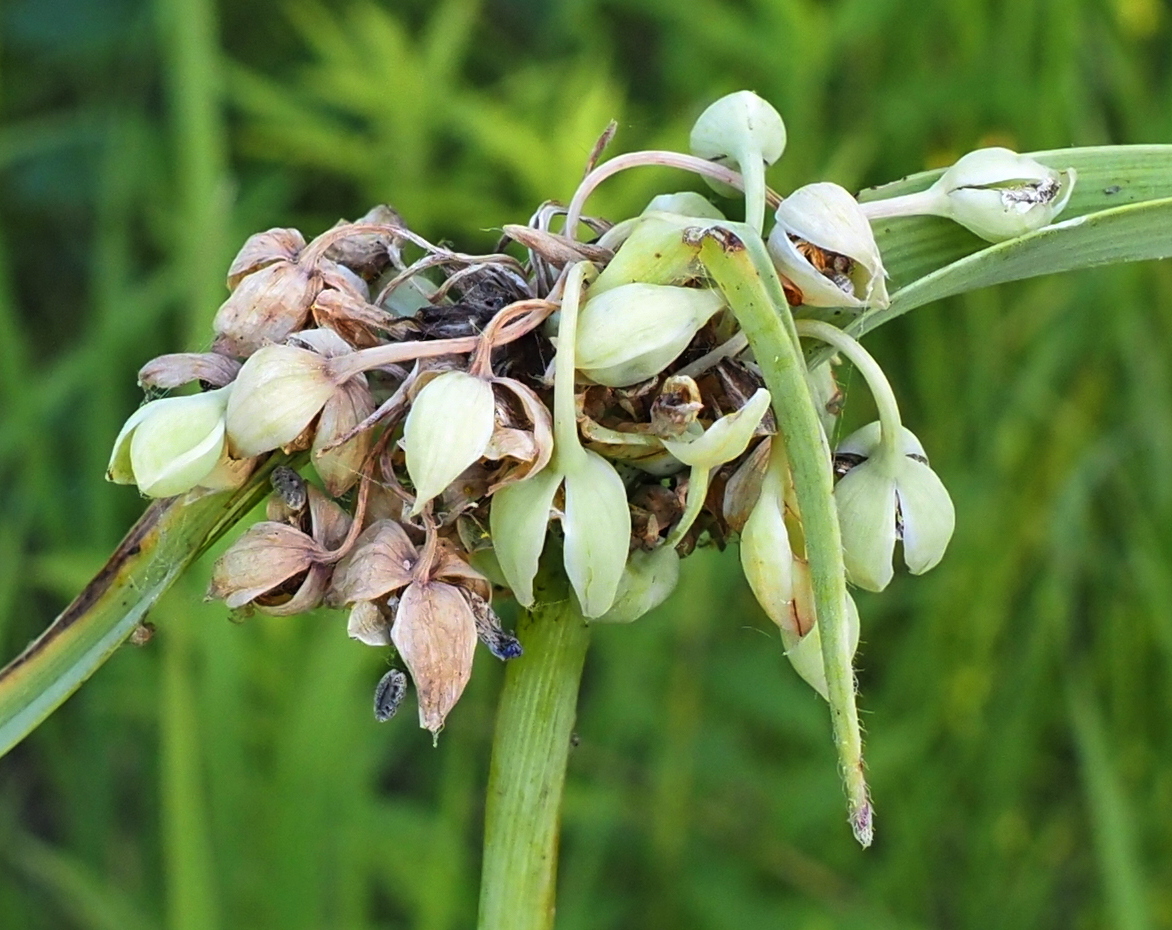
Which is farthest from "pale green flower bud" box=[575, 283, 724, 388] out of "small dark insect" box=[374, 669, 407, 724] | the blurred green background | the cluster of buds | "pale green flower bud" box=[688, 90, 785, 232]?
the blurred green background

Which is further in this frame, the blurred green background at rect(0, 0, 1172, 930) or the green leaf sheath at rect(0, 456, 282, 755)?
the blurred green background at rect(0, 0, 1172, 930)

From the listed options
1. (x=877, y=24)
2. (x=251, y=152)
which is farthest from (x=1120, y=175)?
(x=251, y=152)

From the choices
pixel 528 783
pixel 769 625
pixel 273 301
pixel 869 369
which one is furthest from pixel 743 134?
pixel 769 625

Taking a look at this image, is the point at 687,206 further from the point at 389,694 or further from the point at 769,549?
the point at 389,694

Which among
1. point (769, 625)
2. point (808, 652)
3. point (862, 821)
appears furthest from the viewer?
point (769, 625)

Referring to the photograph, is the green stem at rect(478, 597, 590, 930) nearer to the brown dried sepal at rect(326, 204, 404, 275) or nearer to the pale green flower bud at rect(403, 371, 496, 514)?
the pale green flower bud at rect(403, 371, 496, 514)

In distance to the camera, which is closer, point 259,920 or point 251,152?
point 259,920

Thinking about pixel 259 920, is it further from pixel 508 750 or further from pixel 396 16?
pixel 396 16
